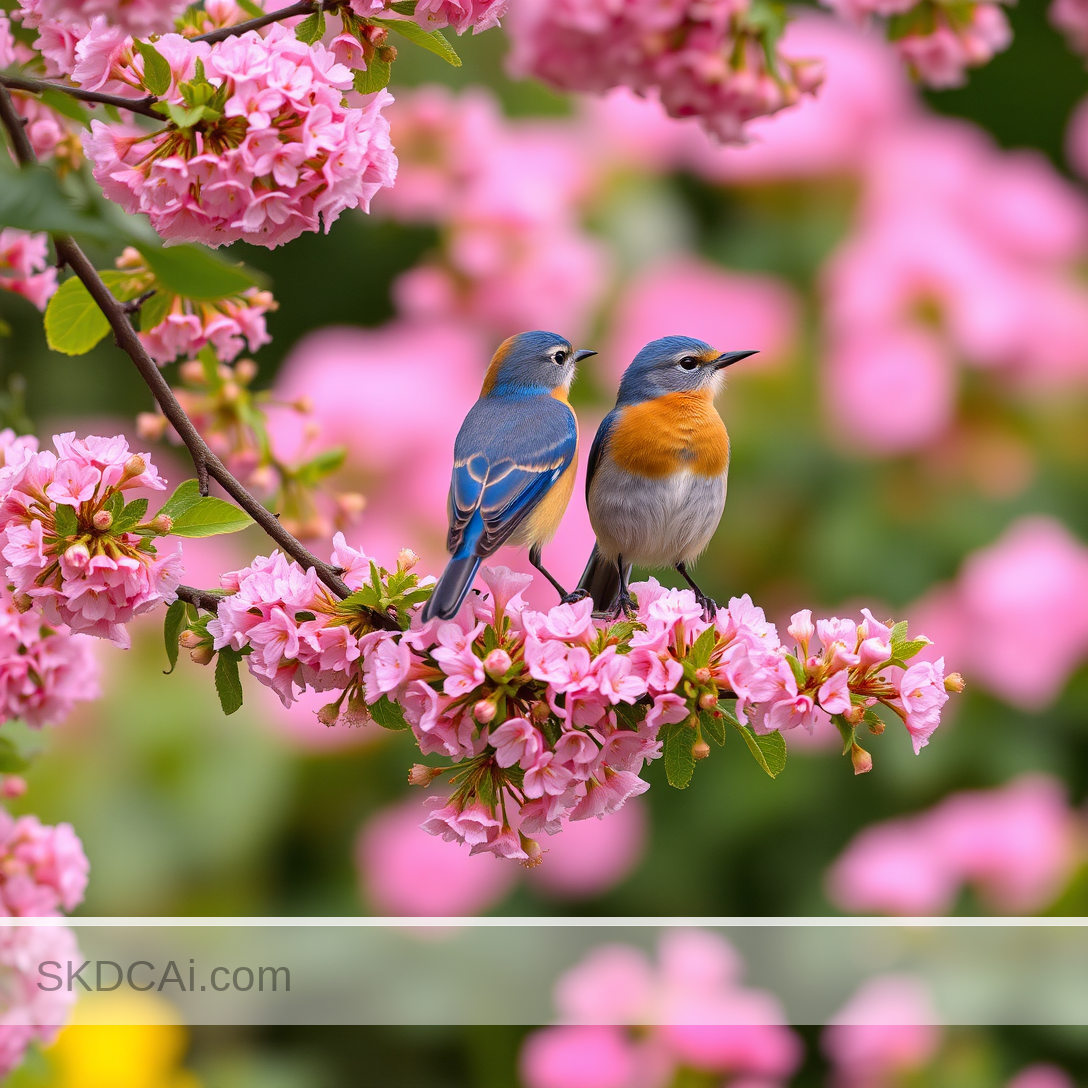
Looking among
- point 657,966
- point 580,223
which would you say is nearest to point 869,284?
point 580,223

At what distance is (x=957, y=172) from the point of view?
277cm

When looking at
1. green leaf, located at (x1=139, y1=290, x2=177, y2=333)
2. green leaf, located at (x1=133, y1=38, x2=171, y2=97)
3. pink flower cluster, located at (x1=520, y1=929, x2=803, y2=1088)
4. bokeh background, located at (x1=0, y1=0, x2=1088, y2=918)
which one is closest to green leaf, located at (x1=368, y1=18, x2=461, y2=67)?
green leaf, located at (x1=133, y1=38, x2=171, y2=97)

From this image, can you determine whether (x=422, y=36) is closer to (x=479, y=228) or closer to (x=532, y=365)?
(x=532, y=365)

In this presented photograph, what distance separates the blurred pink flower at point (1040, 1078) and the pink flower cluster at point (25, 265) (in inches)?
71.4

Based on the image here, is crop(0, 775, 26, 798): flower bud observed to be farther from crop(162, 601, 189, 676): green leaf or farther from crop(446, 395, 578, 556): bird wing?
crop(446, 395, 578, 556): bird wing

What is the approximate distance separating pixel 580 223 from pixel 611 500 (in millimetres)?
1758

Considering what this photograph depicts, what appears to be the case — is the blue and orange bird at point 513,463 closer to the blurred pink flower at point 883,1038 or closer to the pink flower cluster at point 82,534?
the pink flower cluster at point 82,534

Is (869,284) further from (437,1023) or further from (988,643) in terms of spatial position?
(437,1023)

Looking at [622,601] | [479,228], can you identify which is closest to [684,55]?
[622,601]

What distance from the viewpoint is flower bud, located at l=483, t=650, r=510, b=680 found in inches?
32.7

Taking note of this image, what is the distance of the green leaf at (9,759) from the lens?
116 cm

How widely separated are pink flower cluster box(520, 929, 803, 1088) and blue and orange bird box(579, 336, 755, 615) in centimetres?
94

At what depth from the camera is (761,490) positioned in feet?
8.46

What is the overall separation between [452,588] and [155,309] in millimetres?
420
